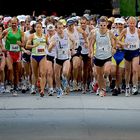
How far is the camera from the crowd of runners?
17016mm

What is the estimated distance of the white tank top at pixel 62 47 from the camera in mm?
17047

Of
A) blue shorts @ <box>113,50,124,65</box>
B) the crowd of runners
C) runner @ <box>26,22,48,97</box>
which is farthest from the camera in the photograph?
blue shorts @ <box>113,50,124,65</box>

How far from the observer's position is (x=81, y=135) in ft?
37.9

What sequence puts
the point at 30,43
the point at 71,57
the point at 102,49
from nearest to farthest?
the point at 102,49 < the point at 30,43 < the point at 71,57

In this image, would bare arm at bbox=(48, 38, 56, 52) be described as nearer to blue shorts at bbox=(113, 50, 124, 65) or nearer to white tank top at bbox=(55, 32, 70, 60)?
white tank top at bbox=(55, 32, 70, 60)

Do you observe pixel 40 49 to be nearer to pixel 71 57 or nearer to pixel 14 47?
pixel 14 47

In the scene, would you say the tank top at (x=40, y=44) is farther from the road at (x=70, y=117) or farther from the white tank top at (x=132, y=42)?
the white tank top at (x=132, y=42)

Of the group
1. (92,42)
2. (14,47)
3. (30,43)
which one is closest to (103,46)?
(92,42)

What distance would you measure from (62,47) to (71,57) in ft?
3.61

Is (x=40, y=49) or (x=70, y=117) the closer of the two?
(x=70, y=117)

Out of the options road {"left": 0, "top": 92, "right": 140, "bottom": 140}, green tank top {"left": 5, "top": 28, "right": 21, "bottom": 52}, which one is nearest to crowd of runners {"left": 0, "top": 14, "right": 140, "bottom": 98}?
green tank top {"left": 5, "top": 28, "right": 21, "bottom": 52}

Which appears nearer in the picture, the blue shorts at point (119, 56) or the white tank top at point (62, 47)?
the white tank top at point (62, 47)

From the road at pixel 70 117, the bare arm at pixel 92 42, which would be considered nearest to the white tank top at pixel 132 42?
the bare arm at pixel 92 42

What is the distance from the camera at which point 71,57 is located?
714 inches
